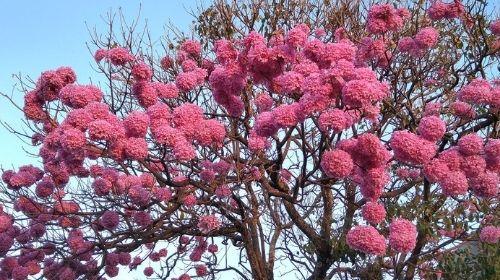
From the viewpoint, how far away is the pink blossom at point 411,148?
4.45m

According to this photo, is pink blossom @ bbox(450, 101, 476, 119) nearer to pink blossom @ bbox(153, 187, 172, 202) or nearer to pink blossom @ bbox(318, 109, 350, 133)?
pink blossom @ bbox(318, 109, 350, 133)

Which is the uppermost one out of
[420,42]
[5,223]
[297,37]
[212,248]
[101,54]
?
[212,248]

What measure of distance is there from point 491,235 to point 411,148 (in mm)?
2293

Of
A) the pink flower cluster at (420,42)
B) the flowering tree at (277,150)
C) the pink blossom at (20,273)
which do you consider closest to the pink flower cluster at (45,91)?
the flowering tree at (277,150)

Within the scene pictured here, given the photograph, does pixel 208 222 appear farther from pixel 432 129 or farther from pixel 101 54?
pixel 432 129

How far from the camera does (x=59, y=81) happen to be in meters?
5.86

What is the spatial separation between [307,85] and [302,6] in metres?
6.05

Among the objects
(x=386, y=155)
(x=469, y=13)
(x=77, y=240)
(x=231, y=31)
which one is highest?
(x=231, y=31)

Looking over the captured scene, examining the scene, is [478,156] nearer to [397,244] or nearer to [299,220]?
[397,244]

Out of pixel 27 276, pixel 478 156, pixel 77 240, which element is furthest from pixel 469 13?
pixel 27 276

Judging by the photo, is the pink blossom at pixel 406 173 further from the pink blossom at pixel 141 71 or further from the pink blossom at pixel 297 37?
the pink blossom at pixel 141 71

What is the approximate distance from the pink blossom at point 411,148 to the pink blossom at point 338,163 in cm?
33

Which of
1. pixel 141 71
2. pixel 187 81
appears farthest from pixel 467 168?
pixel 141 71

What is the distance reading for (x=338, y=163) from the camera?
14.6 feet
